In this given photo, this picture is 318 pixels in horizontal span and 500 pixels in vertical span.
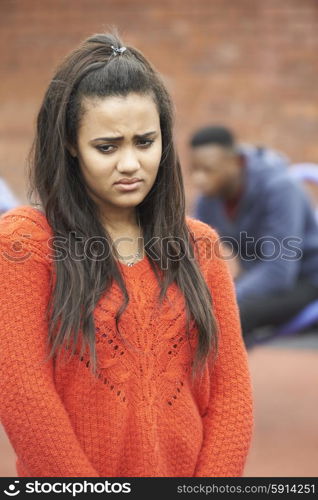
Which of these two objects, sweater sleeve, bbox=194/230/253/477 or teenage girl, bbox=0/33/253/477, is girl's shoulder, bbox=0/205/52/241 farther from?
sweater sleeve, bbox=194/230/253/477

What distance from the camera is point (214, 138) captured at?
5.08 meters

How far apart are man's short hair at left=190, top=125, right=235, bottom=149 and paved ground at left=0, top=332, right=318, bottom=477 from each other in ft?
3.79

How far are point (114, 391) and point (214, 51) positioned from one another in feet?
23.3

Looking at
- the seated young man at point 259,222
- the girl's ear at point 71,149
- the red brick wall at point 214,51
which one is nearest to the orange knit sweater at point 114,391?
the girl's ear at point 71,149

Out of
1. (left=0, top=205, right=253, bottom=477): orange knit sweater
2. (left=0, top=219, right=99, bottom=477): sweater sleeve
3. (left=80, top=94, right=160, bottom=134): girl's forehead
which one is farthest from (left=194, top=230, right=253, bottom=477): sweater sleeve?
(left=80, top=94, right=160, bottom=134): girl's forehead

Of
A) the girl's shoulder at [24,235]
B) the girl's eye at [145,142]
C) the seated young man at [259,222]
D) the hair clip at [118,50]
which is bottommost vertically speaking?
the girl's shoulder at [24,235]

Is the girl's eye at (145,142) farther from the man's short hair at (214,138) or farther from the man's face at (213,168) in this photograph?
the man's short hair at (214,138)

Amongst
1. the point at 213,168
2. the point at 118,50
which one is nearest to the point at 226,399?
the point at 118,50

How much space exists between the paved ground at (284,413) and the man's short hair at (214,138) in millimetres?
1155

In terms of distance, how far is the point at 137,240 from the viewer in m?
2.18

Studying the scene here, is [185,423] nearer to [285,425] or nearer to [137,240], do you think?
[137,240]

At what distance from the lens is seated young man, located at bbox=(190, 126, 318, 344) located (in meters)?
4.75

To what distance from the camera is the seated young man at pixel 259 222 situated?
4750 mm
